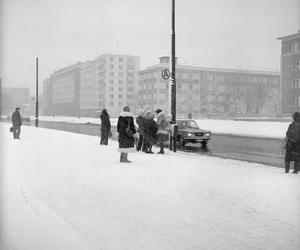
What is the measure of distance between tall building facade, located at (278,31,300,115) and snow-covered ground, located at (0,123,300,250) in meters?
52.8

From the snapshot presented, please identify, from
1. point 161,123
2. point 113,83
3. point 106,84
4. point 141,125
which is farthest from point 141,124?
point 113,83

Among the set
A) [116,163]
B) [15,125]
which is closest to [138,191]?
[116,163]

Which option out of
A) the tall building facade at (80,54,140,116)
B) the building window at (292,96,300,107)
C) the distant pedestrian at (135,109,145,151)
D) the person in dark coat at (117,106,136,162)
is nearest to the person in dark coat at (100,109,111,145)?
the distant pedestrian at (135,109,145,151)

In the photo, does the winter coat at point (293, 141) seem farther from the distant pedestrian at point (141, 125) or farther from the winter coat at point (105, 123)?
the winter coat at point (105, 123)

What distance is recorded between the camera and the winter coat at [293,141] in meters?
10.4

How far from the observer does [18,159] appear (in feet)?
42.8

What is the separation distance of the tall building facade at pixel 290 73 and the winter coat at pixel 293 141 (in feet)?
167

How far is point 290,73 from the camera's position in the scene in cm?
6312

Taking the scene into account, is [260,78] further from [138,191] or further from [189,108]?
[138,191]

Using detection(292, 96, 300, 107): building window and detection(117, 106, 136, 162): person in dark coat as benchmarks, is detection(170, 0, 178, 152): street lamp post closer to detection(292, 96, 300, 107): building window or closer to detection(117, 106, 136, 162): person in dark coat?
detection(117, 106, 136, 162): person in dark coat

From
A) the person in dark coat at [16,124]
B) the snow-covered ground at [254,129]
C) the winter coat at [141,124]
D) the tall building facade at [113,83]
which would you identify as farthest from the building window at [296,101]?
the tall building facade at [113,83]

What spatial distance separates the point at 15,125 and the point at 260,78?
87220 mm

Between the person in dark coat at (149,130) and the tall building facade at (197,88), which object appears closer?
the person in dark coat at (149,130)

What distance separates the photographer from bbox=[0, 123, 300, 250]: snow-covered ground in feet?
17.2
